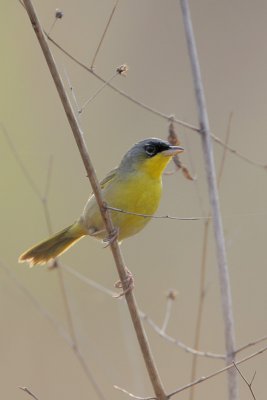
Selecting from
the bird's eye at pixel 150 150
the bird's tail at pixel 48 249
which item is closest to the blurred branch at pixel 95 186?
the bird's eye at pixel 150 150

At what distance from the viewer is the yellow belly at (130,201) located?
138 inches

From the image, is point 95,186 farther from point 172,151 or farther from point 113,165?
point 113,165

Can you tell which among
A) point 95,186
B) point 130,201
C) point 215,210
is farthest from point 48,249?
point 95,186

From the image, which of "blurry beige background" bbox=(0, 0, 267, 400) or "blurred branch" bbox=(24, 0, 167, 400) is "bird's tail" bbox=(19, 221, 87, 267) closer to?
"blurry beige background" bbox=(0, 0, 267, 400)

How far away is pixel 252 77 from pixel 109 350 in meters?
2.52

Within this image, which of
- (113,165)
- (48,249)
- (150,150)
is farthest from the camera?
(113,165)

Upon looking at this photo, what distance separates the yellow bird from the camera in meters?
3.52

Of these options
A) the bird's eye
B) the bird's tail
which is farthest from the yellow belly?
the bird's tail

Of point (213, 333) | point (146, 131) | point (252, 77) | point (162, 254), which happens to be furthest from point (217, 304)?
point (252, 77)

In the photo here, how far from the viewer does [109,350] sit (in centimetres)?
475

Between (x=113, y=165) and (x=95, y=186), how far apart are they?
2.93m

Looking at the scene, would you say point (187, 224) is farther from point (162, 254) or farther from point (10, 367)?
point (10, 367)

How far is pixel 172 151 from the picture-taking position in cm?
352

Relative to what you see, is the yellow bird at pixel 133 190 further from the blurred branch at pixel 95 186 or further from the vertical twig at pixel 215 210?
the blurred branch at pixel 95 186
